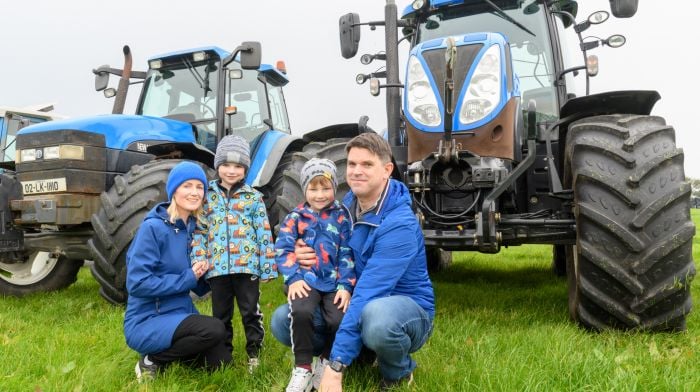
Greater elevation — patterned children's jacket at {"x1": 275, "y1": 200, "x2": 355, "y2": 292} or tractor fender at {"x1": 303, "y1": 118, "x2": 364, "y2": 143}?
tractor fender at {"x1": 303, "y1": 118, "x2": 364, "y2": 143}

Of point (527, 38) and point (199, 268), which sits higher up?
point (527, 38)

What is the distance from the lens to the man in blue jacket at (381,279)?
88.3 inches

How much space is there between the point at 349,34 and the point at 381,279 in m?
2.22

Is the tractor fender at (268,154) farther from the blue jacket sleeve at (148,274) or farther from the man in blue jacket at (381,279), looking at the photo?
the man in blue jacket at (381,279)

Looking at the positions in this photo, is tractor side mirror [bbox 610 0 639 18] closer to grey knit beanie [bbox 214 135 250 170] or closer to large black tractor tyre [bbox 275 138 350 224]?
large black tractor tyre [bbox 275 138 350 224]

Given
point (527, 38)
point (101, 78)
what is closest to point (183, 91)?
point (101, 78)

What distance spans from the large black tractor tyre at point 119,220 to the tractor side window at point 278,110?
249cm

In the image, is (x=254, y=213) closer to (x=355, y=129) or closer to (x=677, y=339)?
(x=355, y=129)

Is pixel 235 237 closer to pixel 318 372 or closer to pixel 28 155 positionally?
pixel 318 372

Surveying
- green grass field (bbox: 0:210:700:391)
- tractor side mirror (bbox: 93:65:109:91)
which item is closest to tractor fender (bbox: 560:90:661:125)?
green grass field (bbox: 0:210:700:391)

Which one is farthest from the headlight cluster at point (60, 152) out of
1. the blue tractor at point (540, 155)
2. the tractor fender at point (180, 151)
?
the blue tractor at point (540, 155)

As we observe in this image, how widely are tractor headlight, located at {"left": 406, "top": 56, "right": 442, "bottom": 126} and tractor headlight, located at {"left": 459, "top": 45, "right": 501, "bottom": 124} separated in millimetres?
172

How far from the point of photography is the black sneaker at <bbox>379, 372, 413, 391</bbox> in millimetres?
2385

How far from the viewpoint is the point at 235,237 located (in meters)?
2.94
